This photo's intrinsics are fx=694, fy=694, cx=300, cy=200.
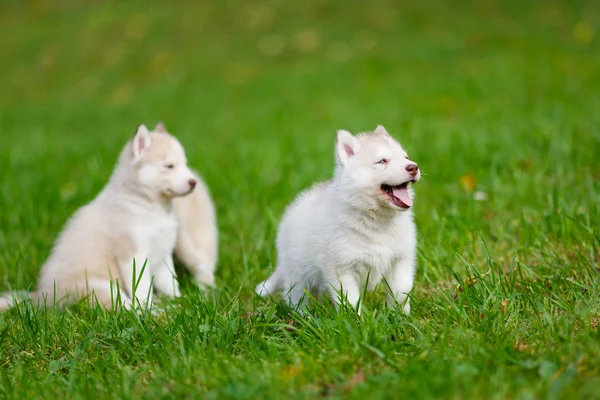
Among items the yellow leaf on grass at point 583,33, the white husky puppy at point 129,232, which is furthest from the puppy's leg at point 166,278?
the yellow leaf on grass at point 583,33

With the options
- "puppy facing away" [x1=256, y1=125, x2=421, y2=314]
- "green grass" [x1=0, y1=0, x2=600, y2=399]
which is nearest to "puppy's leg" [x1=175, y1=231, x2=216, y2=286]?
"green grass" [x1=0, y1=0, x2=600, y2=399]

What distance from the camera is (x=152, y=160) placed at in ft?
14.2

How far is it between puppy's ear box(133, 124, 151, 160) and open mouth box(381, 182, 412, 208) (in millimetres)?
1738

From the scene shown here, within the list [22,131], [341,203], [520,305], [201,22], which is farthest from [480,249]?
[201,22]

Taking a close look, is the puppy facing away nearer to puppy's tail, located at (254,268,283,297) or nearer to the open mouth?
the open mouth

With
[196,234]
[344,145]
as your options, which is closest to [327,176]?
[196,234]

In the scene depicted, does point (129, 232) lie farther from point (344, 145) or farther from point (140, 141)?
point (344, 145)

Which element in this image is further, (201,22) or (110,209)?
(201,22)

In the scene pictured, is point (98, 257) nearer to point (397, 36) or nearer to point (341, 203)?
point (341, 203)

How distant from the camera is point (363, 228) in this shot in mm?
3326

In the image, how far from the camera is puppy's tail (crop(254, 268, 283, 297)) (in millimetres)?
3795

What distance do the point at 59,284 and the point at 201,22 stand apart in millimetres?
12161

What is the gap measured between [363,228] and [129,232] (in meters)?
1.59

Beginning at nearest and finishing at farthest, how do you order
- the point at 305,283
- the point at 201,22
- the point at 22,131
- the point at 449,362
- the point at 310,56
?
1. the point at 449,362
2. the point at 305,283
3. the point at 22,131
4. the point at 310,56
5. the point at 201,22
